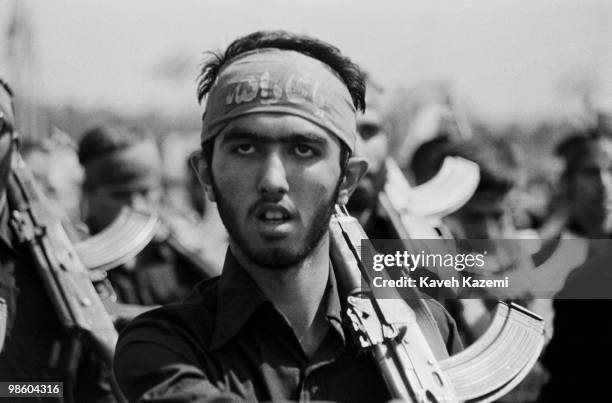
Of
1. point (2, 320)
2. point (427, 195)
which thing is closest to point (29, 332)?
point (2, 320)

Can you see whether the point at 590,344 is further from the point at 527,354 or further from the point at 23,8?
the point at 23,8

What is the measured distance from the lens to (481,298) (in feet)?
15.5

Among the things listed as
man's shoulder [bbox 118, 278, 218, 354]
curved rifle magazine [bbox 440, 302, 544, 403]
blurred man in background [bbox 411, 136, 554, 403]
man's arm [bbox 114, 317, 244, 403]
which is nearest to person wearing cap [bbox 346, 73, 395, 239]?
blurred man in background [bbox 411, 136, 554, 403]

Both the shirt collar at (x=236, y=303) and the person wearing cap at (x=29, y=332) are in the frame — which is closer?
the shirt collar at (x=236, y=303)

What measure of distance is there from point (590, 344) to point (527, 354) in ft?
6.29

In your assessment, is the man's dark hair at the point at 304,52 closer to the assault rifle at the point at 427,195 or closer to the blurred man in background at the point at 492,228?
the blurred man in background at the point at 492,228

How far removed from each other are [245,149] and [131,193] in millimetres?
3684

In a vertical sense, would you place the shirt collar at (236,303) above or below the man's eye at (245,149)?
below

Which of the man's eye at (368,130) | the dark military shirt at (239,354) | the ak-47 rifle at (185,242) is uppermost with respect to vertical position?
the dark military shirt at (239,354)

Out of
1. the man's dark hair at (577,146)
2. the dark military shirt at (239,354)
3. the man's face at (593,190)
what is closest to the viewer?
the dark military shirt at (239,354)

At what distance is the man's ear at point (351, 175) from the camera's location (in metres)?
3.31

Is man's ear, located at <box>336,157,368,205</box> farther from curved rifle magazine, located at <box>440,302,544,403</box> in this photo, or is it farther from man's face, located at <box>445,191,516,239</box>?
man's face, located at <box>445,191,516,239</box>

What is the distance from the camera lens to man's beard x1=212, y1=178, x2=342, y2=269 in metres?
3.09

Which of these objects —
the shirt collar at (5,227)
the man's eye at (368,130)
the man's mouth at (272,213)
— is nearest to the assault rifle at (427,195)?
the man's eye at (368,130)
